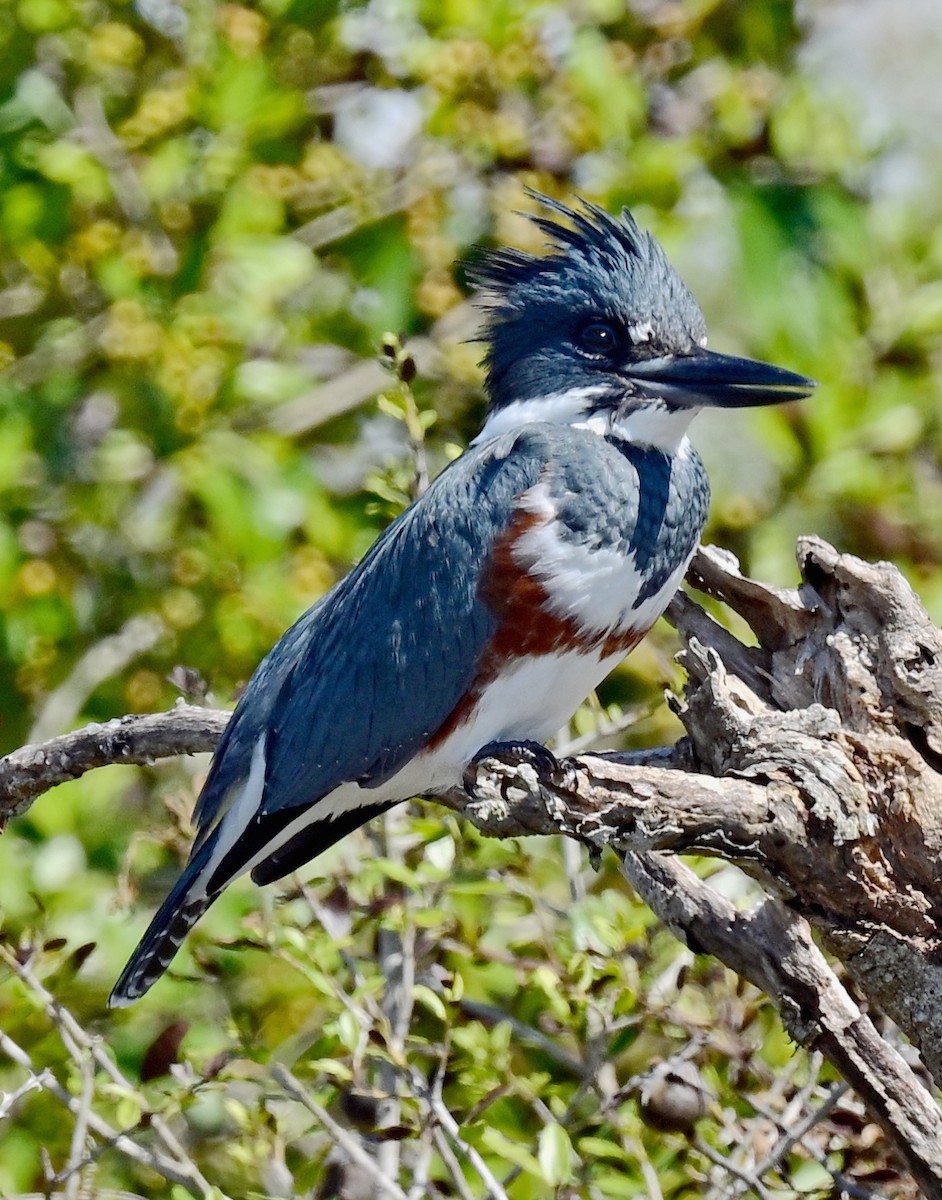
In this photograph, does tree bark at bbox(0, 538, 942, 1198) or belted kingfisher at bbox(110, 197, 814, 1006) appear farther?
belted kingfisher at bbox(110, 197, 814, 1006)

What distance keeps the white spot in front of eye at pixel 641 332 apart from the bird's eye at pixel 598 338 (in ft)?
0.10

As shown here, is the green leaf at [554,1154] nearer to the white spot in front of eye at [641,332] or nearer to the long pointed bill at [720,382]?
the long pointed bill at [720,382]

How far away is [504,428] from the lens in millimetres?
2801

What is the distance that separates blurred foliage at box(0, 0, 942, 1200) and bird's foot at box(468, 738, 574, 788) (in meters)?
0.46

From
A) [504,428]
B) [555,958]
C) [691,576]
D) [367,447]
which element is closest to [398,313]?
[367,447]

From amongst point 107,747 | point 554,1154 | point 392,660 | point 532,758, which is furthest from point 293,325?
point 554,1154

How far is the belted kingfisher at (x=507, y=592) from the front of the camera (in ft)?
8.20

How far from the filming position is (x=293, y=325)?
379 cm

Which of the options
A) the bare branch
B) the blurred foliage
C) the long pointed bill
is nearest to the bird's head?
the long pointed bill

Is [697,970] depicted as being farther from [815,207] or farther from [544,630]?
[815,207]

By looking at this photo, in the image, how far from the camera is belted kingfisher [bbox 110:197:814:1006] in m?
2.50

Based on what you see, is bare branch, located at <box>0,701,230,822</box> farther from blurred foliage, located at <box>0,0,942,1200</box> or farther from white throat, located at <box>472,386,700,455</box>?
white throat, located at <box>472,386,700,455</box>

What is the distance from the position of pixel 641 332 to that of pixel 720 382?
0.16m

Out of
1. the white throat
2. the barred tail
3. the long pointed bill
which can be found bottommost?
the barred tail
